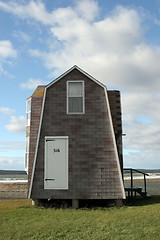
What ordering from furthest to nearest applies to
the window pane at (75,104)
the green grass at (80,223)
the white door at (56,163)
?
the window pane at (75,104) < the white door at (56,163) < the green grass at (80,223)

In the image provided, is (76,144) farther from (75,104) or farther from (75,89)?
(75,89)

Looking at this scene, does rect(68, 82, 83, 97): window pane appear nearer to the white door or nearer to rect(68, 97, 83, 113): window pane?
rect(68, 97, 83, 113): window pane

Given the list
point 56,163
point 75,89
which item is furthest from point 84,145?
point 75,89

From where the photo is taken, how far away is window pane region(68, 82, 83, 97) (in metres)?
12.8

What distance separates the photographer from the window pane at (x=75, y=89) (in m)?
12.8

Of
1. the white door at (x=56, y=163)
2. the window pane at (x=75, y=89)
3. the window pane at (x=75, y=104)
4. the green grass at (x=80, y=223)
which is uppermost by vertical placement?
the window pane at (x=75, y=89)

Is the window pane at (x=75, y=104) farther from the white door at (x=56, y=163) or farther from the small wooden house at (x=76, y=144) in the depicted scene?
the white door at (x=56, y=163)

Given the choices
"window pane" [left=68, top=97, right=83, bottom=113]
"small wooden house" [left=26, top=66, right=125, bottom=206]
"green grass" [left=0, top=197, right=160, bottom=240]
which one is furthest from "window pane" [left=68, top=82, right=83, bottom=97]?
"green grass" [left=0, top=197, right=160, bottom=240]

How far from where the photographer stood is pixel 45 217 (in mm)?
9844

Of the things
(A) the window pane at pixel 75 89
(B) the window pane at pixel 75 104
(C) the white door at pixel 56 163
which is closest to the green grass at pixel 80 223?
(C) the white door at pixel 56 163

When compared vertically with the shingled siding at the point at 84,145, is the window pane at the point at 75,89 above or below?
above

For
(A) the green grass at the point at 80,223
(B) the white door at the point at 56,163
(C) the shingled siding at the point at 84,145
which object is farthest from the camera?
(B) the white door at the point at 56,163

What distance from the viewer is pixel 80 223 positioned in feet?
28.8

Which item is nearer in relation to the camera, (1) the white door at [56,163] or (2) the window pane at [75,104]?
(1) the white door at [56,163]
